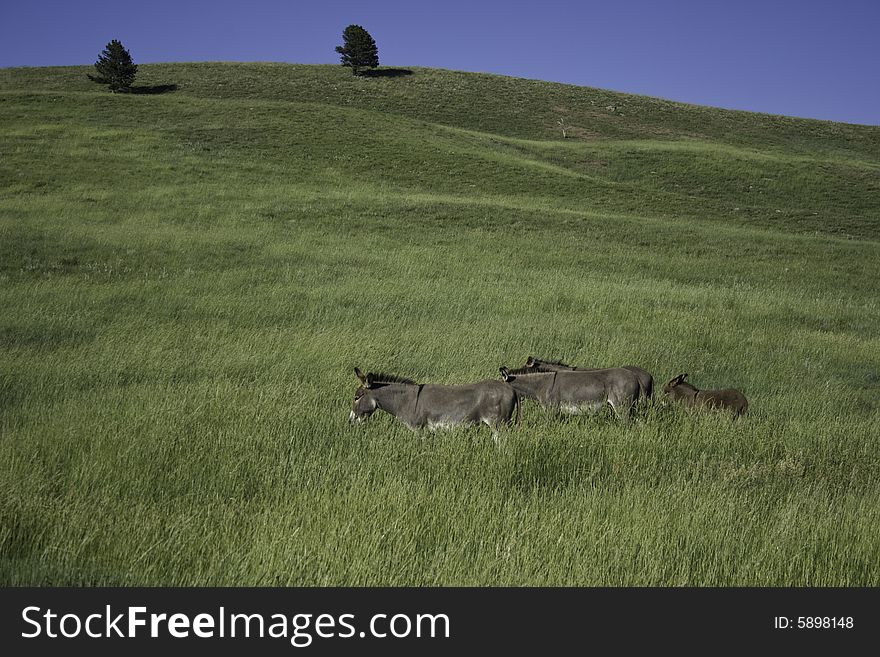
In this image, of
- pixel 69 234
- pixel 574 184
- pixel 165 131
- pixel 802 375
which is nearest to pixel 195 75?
pixel 165 131

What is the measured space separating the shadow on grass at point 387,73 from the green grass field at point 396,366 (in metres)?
55.5

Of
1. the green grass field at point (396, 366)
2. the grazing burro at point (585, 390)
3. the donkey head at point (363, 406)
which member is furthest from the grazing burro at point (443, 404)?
the grazing burro at point (585, 390)

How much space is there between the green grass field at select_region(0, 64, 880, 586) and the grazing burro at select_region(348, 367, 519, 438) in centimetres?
24

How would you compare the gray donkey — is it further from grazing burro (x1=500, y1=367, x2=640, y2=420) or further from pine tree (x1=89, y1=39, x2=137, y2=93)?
pine tree (x1=89, y1=39, x2=137, y2=93)

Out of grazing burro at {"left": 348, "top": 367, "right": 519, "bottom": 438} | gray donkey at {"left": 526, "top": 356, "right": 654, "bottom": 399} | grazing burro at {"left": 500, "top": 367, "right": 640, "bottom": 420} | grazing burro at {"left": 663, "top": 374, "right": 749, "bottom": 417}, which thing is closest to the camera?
grazing burro at {"left": 348, "top": 367, "right": 519, "bottom": 438}

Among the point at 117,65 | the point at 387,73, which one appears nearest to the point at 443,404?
the point at 117,65

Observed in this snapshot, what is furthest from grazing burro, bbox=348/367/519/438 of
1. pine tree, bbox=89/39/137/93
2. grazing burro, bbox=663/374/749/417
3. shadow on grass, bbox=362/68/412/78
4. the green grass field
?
shadow on grass, bbox=362/68/412/78

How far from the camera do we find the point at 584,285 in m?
21.3

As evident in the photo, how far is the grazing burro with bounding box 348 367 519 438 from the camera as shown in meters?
8.31

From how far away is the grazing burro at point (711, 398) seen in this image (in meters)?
9.40

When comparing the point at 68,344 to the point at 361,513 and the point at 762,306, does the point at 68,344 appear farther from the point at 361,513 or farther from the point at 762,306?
the point at 762,306

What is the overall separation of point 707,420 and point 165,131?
48146 millimetres

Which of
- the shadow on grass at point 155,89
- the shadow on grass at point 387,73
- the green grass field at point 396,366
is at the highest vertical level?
the shadow on grass at point 387,73

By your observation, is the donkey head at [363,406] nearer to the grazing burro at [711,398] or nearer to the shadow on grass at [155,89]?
the grazing burro at [711,398]
